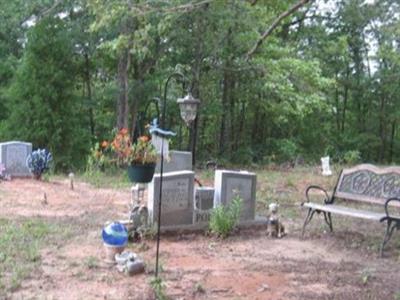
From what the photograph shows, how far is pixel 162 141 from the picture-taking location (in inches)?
214

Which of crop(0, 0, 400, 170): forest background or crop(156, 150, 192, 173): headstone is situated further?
crop(0, 0, 400, 170): forest background

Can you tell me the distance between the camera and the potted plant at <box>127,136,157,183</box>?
595 cm

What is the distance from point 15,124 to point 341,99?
44.5 ft

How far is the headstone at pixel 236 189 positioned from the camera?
23.0ft

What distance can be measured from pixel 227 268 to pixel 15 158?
25.7 ft

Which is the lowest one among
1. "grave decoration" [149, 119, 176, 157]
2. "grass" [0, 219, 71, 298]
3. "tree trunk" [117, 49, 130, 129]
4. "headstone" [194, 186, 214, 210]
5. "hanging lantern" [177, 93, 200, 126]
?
"grass" [0, 219, 71, 298]

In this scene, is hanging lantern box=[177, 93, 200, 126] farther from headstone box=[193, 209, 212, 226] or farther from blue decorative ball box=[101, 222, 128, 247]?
blue decorative ball box=[101, 222, 128, 247]

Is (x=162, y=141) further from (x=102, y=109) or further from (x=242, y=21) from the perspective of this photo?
(x=102, y=109)

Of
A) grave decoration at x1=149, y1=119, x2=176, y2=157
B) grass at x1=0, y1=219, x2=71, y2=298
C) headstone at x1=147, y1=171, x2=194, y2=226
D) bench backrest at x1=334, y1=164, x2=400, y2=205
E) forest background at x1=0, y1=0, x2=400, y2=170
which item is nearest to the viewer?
grass at x1=0, y1=219, x2=71, y2=298

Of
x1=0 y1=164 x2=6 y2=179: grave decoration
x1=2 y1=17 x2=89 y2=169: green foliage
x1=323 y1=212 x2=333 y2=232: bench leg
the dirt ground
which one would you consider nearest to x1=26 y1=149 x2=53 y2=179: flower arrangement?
x1=0 y1=164 x2=6 y2=179: grave decoration

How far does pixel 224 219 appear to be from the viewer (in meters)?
6.57

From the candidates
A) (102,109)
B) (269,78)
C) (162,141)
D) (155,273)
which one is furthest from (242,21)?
(155,273)

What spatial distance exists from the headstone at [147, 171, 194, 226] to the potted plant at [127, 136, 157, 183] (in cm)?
44

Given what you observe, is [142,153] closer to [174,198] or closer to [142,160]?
[142,160]
